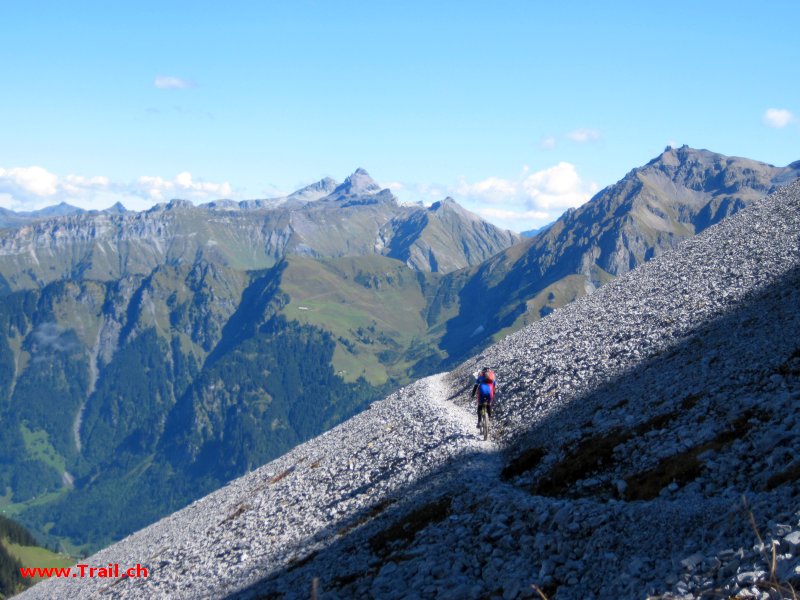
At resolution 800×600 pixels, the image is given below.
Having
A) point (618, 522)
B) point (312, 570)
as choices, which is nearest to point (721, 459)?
point (618, 522)

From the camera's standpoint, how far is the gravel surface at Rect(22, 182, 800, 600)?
1986cm

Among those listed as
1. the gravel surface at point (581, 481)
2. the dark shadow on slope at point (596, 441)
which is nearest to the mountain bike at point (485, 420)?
the gravel surface at point (581, 481)

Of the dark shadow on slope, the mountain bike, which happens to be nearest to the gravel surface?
the dark shadow on slope

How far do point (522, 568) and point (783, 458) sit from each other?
28.8 ft

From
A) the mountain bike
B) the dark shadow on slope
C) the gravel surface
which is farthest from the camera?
the mountain bike

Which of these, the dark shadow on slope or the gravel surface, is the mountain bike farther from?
the dark shadow on slope

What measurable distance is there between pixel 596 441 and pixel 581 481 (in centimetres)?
485

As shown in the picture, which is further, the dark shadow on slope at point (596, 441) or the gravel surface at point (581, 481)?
the dark shadow on slope at point (596, 441)

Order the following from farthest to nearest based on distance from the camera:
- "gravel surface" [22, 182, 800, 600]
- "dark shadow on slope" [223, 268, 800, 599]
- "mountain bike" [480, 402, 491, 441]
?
"mountain bike" [480, 402, 491, 441] < "dark shadow on slope" [223, 268, 800, 599] < "gravel surface" [22, 182, 800, 600]

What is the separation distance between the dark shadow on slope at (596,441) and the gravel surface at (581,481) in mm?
145

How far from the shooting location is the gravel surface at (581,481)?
65.2ft

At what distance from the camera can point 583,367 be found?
174ft

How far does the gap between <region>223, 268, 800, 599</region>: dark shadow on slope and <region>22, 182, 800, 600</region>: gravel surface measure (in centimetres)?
14

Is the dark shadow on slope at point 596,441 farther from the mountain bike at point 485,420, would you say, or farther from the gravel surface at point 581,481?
the mountain bike at point 485,420
